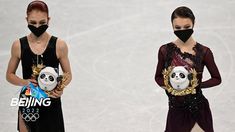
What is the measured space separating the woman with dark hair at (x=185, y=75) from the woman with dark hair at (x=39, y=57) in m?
0.91

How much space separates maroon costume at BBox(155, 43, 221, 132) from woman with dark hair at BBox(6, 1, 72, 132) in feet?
2.98

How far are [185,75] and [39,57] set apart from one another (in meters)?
1.31

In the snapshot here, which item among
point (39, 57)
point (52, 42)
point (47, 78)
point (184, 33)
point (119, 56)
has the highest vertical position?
point (184, 33)

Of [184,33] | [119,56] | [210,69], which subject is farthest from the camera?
[119,56]

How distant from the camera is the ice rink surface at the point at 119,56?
7.59 meters

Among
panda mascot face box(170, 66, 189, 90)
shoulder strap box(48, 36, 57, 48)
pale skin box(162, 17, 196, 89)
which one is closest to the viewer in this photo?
panda mascot face box(170, 66, 189, 90)

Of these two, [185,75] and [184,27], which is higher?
[184,27]

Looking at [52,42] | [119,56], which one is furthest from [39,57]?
[119,56]

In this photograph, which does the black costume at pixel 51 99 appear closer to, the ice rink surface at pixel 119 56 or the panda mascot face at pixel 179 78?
the panda mascot face at pixel 179 78

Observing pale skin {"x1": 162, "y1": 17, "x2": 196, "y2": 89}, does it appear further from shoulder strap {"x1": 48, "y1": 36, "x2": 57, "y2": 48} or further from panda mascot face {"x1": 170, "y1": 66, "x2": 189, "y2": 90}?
shoulder strap {"x1": 48, "y1": 36, "x2": 57, "y2": 48}

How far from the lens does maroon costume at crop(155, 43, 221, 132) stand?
17.8 feet

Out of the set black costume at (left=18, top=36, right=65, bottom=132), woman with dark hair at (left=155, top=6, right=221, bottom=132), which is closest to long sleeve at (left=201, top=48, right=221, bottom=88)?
woman with dark hair at (left=155, top=6, right=221, bottom=132)

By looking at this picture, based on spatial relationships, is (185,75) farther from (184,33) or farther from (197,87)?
(184,33)

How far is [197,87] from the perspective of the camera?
5453 millimetres
